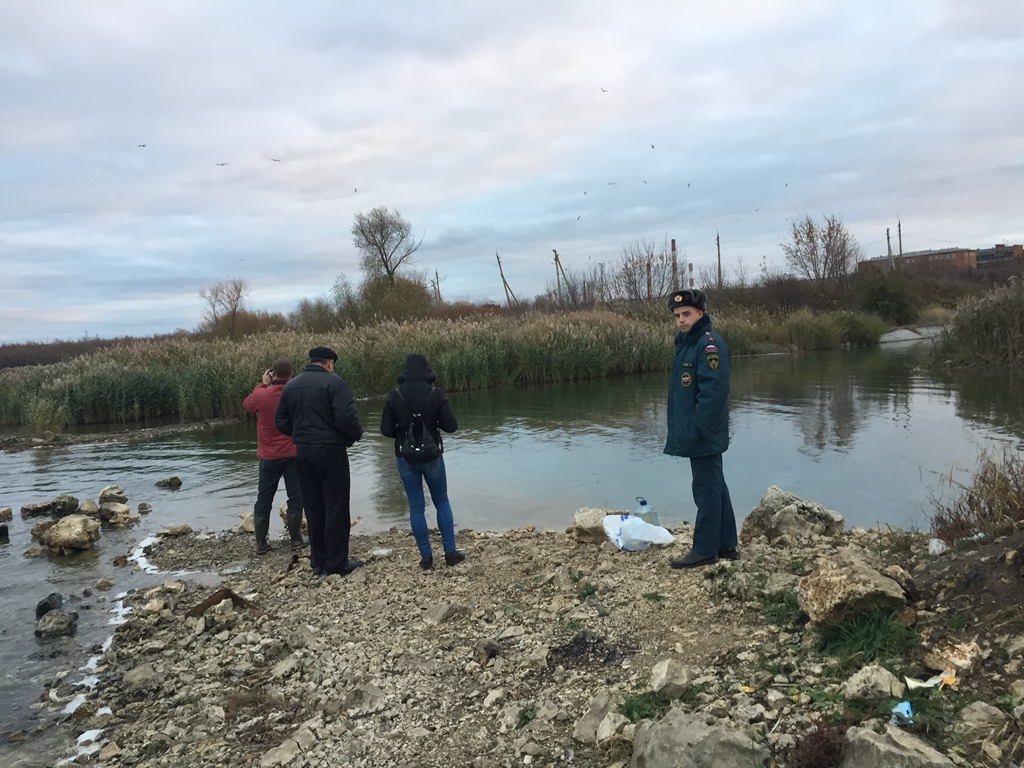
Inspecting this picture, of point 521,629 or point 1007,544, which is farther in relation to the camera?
point 521,629

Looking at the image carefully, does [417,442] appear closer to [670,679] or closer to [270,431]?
[270,431]

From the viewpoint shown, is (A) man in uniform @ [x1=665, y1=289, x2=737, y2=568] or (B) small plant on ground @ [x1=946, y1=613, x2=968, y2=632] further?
(A) man in uniform @ [x1=665, y1=289, x2=737, y2=568]

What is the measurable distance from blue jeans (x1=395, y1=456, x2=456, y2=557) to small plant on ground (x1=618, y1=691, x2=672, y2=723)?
9.80 feet

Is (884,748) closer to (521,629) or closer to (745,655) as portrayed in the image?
(745,655)

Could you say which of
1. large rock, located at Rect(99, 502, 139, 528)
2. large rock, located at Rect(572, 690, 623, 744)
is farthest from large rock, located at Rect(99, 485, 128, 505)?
large rock, located at Rect(572, 690, 623, 744)

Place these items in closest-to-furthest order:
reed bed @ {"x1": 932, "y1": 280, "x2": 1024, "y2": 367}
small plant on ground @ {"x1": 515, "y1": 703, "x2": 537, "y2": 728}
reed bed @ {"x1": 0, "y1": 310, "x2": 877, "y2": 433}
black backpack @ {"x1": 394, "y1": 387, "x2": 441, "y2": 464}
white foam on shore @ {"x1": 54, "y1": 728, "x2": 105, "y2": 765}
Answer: small plant on ground @ {"x1": 515, "y1": 703, "x2": 537, "y2": 728}
white foam on shore @ {"x1": 54, "y1": 728, "x2": 105, "y2": 765}
black backpack @ {"x1": 394, "y1": 387, "x2": 441, "y2": 464}
reed bed @ {"x1": 932, "y1": 280, "x2": 1024, "y2": 367}
reed bed @ {"x1": 0, "y1": 310, "x2": 877, "y2": 433}

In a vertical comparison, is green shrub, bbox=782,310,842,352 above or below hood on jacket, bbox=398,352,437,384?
below

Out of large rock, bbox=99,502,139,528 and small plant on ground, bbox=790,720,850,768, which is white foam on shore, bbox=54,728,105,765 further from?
large rock, bbox=99,502,139,528

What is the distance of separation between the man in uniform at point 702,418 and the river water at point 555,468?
9.12ft

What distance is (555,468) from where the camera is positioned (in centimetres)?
1141

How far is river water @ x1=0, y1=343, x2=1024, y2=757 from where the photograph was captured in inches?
290

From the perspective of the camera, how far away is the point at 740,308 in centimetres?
3922

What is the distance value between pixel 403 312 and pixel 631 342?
46.6 feet

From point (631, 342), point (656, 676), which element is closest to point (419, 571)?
point (656, 676)
